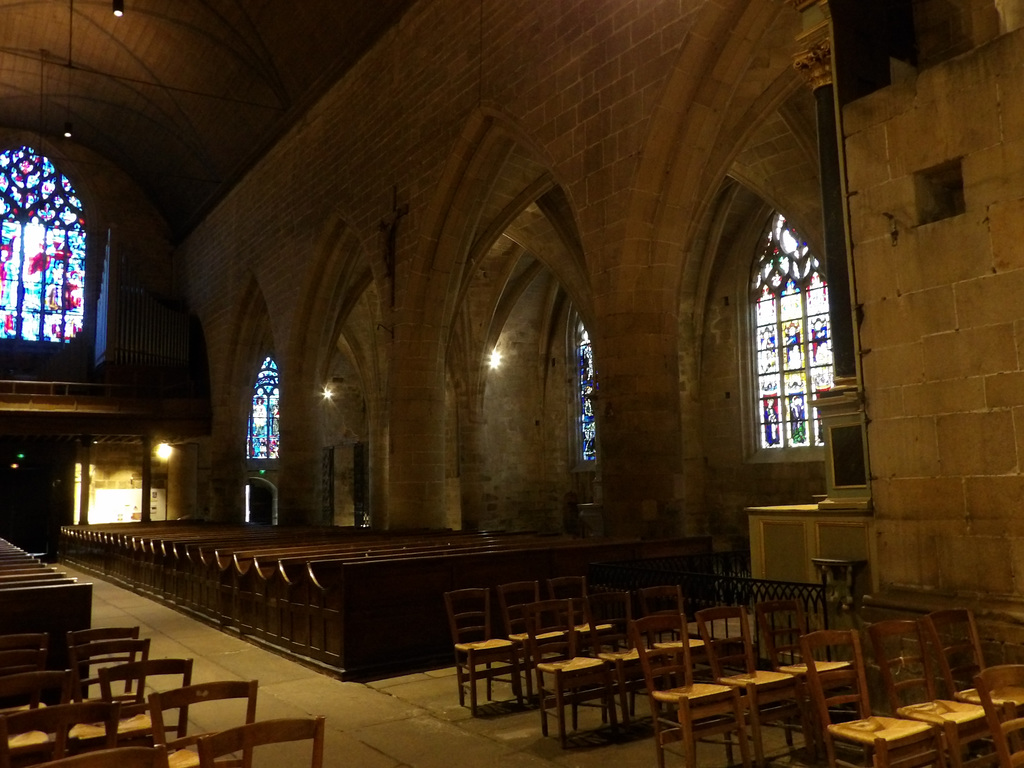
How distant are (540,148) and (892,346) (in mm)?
6431

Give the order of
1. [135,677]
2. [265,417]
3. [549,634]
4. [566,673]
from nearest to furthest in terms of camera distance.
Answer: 1. [135,677]
2. [566,673]
3. [549,634]
4. [265,417]

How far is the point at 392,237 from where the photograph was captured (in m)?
13.1

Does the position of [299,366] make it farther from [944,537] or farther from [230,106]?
[944,537]

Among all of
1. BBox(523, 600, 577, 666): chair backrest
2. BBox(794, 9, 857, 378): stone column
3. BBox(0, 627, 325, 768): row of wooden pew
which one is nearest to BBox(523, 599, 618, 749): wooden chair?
BBox(523, 600, 577, 666): chair backrest

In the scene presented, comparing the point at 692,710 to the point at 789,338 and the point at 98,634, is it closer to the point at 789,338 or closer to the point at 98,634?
the point at 98,634

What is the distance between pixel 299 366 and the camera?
16500mm

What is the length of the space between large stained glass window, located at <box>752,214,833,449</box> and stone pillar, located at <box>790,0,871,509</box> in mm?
8108

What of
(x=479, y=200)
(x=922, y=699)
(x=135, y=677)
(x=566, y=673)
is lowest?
(x=922, y=699)

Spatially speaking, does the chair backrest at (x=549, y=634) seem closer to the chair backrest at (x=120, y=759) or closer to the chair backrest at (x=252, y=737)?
the chair backrest at (x=252, y=737)

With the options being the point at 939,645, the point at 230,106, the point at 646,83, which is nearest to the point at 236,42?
the point at 230,106

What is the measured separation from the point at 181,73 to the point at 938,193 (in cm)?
1683

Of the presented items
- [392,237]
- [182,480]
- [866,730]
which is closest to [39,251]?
[182,480]

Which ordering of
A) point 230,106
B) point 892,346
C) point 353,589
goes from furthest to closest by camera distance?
point 230,106, point 353,589, point 892,346

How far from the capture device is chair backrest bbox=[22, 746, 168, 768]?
1931 mm
